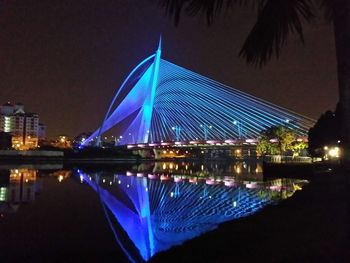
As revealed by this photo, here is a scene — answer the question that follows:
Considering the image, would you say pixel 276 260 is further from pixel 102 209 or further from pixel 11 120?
pixel 11 120

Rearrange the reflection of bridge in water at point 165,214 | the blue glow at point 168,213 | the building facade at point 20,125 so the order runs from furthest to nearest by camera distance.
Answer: the building facade at point 20,125 < the blue glow at point 168,213 < the reflection of bridge in water at point 165,214

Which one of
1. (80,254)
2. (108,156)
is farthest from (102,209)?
(108,156)

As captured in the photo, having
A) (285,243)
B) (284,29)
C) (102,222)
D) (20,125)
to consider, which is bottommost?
(102,222)

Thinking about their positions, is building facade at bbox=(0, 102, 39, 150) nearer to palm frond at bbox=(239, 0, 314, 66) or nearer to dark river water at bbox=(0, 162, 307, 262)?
dark river water at bbox=(0, 162, 307, 262)

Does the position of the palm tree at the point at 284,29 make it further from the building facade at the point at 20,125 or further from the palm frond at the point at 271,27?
the building facade at the point at 20,125

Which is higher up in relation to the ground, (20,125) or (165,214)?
(20,125)

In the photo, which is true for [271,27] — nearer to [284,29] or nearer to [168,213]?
[284,29]

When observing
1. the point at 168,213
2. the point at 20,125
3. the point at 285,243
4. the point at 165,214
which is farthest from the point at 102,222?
the point at 20,125

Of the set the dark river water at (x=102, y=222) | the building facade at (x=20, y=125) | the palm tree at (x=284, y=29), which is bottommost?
the dark river water at (x=102, y=222)

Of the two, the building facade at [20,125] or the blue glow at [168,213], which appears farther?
the building facade at [20,125]

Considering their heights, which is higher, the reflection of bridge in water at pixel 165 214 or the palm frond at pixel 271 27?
the palm frond at pixel 271 27

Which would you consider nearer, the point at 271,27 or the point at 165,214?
the point at 271,27

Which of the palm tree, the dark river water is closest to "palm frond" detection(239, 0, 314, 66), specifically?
the palm tree

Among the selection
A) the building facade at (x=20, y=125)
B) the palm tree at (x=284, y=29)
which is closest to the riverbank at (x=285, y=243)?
the palm tree at (x=284, y=29)
